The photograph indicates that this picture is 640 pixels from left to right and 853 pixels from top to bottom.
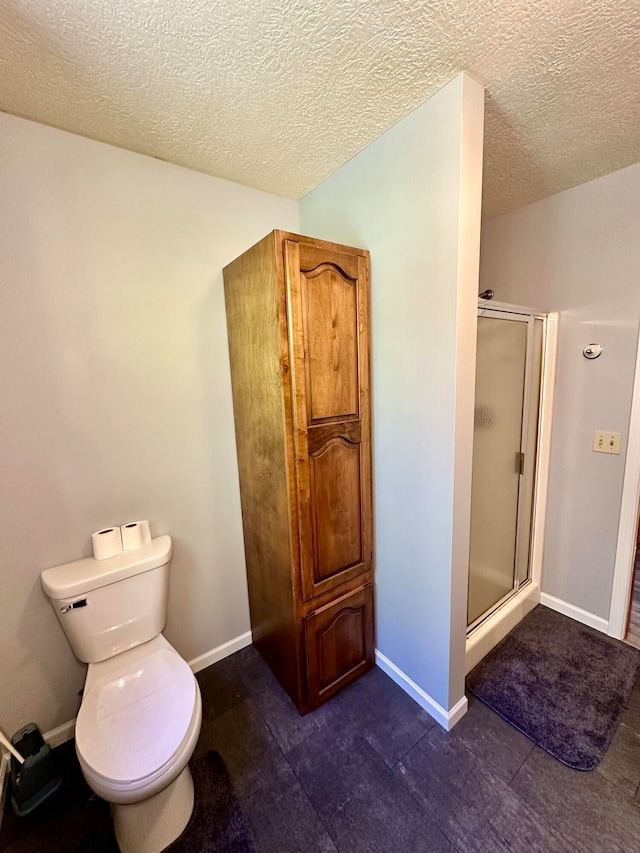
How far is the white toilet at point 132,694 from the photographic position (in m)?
1.04

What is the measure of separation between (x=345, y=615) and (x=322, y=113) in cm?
210

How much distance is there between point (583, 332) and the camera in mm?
1954

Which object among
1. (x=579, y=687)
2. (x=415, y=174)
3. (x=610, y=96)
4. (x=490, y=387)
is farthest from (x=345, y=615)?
(x=610, y=96)

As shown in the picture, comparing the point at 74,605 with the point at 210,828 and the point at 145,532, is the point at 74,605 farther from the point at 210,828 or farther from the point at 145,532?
the point at 210,828

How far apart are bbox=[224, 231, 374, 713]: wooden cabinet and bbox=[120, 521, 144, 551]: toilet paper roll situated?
0.51 m

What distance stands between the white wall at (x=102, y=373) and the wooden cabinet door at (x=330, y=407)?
58cm

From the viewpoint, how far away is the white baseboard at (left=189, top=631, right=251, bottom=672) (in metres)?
1.85

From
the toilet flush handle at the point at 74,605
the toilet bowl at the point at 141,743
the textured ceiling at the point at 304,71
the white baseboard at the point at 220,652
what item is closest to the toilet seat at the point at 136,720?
the toilet bowl at the point at 141,743

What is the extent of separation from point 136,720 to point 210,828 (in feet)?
1.54

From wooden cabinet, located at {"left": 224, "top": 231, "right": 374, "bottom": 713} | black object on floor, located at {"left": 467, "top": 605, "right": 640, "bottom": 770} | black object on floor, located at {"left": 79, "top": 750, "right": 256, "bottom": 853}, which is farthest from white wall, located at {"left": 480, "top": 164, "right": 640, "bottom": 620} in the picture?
black object on floor, located at {"left": 79, "top": 750, "right": 256, "bottom": 853}

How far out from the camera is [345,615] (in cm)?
166

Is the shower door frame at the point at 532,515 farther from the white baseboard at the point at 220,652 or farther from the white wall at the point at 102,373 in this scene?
the white wall at the point at 102,373

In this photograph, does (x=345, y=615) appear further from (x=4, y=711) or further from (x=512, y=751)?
(x=4, y=711)

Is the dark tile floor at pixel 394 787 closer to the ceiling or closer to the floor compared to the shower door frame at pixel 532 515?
closer to the floor
